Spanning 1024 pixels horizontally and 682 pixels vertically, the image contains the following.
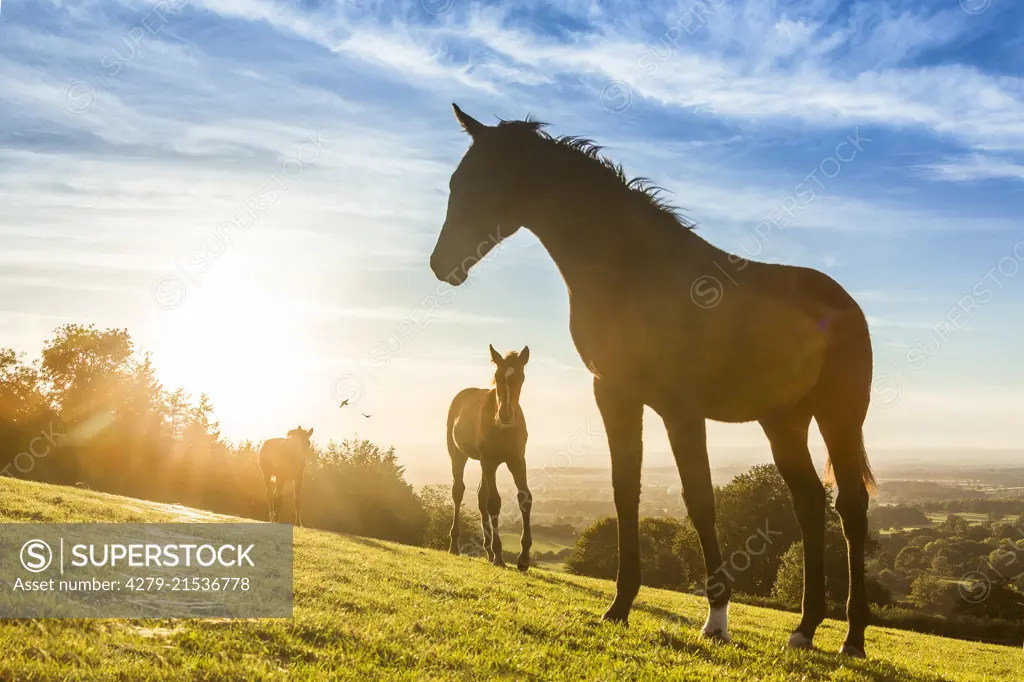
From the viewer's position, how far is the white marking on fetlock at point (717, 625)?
5449 mm

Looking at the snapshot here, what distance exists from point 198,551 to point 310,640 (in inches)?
143

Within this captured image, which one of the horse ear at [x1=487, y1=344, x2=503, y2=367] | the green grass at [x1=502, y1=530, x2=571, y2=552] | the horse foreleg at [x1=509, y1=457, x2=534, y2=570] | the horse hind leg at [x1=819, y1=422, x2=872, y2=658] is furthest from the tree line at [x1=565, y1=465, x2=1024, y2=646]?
the horse hind leg at [x1=819, y1=422, x2=872, y2=658]

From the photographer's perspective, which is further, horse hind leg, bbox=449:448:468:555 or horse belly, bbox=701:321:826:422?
horse hind leg, bbox=449:448:468:555

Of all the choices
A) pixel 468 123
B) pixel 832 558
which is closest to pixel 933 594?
pixel 832 558

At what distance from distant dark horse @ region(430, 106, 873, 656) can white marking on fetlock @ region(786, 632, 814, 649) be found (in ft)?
0.04

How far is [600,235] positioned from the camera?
5.96m

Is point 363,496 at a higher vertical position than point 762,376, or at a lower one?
lower

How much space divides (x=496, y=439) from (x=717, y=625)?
8469 mm

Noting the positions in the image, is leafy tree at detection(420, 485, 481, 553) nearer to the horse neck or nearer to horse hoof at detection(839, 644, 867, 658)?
horse hoof at detection(839, 644, 867, 658)

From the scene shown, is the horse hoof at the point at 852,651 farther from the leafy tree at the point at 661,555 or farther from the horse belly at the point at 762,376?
the leafy tree at the point at 661,555

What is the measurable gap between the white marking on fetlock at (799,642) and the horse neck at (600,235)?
350 centimetres

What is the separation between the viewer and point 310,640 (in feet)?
14.4

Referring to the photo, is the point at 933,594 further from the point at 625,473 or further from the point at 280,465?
the point at 625,473

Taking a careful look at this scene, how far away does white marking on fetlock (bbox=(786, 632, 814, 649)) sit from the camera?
5.84 metres
